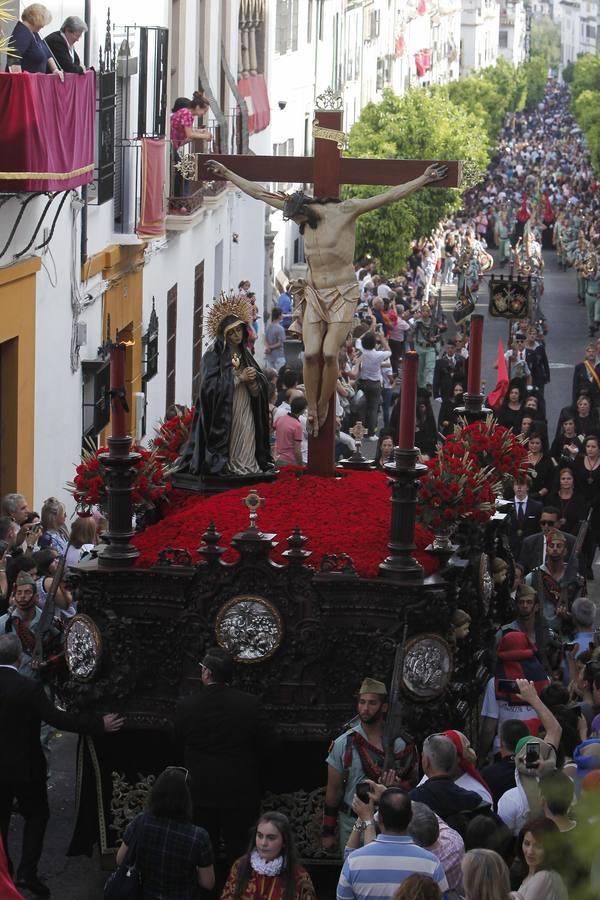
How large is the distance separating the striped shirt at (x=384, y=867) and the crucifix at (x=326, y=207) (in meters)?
4.08

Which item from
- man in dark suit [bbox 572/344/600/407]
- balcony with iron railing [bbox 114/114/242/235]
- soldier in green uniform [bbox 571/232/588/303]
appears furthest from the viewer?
soldier in green uniform [bbox 571/232/588/303]

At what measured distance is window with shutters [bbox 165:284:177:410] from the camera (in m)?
24.7

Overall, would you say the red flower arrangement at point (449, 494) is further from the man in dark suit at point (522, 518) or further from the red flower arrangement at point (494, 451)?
the man in dark suit at point (522, 518)

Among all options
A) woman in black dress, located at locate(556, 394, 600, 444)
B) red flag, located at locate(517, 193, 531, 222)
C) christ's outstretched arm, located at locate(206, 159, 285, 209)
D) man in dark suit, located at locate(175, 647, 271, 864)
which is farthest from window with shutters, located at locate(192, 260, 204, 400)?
red flag, located at locate(517, 193, 531, 222)

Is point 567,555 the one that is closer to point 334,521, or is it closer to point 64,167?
point 334,521

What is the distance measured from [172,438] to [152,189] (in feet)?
33.8

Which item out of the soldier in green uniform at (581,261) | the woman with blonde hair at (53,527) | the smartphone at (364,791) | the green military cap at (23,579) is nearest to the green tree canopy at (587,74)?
the soldier in green uniform at (581,261)

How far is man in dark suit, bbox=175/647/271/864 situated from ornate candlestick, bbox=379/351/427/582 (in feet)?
3.16

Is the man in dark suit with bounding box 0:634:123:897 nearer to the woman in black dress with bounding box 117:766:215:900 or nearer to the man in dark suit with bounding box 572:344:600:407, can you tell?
the woman in black dress with bounding box 117:766:215:900

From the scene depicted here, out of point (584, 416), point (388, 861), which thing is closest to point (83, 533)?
point (388, 861)

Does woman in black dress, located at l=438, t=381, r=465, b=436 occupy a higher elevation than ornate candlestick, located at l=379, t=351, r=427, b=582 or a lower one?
lower

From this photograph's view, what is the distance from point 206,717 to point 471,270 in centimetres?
3463

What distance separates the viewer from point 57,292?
1697 centimetres

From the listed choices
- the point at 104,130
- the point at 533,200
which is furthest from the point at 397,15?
the point at 104,130
